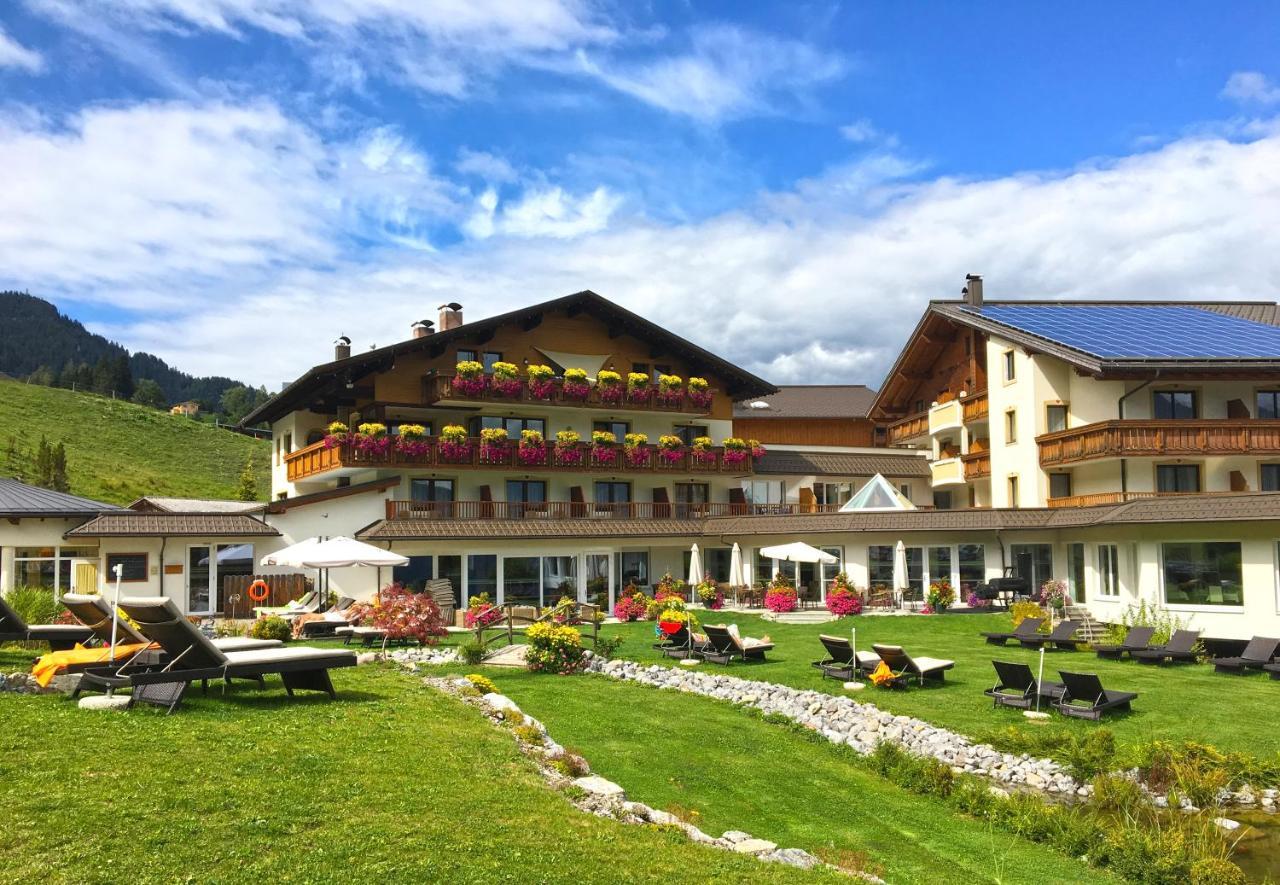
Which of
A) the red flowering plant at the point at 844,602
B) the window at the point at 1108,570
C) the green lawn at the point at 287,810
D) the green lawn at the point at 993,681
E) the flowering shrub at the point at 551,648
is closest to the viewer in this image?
the green lawn at the point at 287,810

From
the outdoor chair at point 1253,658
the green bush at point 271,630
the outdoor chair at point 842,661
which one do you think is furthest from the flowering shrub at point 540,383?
the outdoor chair at point 1253,658

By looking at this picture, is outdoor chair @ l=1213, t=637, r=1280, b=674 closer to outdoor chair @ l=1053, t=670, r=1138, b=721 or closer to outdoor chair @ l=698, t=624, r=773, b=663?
outdoor chair @ l=1053, t=670, r=1138, b=721

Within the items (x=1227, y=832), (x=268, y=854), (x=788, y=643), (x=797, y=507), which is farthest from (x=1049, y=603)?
(x=268, y=854)

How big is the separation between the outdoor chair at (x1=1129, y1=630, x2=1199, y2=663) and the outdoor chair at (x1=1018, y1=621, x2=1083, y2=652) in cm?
154

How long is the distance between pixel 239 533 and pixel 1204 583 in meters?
26.1

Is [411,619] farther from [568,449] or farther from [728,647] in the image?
[568,449]

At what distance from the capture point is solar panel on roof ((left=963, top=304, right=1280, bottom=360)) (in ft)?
104

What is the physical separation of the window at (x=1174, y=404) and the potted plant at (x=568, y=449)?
18.9 meters

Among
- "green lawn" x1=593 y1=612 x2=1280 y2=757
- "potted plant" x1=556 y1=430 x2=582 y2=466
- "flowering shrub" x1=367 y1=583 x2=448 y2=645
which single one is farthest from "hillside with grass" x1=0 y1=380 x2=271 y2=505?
"green lawn" x1=593 y1=612 x2=1280 y2=757

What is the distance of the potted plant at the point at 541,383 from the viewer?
35.8 meters

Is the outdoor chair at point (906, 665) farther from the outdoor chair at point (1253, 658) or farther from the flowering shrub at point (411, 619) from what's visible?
the flowering shrub at point (411, 619)

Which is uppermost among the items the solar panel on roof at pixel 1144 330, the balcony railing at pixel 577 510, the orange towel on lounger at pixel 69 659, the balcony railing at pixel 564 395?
the solar panel on roof at pixel 1144 330

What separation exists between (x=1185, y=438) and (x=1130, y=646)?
38.0 feet

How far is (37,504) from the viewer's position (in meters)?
28.9
